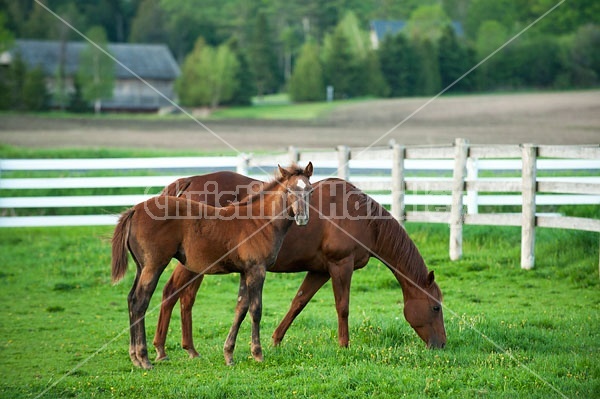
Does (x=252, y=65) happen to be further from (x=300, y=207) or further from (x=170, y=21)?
(x=300, y=207)

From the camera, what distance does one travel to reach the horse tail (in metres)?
7.38

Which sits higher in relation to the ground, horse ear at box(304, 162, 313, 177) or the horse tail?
horse ear at box(304, 162, 313, 177)

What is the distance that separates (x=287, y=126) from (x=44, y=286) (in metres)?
33.4

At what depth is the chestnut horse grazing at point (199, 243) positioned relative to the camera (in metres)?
7.33

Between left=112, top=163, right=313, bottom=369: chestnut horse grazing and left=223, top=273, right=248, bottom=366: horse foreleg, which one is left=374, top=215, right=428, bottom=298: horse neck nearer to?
left=112, top=163, right=313, bottom=369: chestnut horse grazing

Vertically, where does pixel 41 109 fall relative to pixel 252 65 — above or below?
below

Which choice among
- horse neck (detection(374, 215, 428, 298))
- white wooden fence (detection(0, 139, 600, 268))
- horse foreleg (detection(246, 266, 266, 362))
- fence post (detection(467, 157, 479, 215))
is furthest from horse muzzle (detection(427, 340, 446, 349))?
fence post (detection(467, 157, 479, 215))

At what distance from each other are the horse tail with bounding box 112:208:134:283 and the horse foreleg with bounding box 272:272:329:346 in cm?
179

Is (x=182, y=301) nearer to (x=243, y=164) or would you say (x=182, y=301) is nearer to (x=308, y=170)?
(x=308, y=170)

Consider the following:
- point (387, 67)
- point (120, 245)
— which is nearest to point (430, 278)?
point (120, 245)

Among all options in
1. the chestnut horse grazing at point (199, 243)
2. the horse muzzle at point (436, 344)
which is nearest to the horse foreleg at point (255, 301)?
the chestnut horse grazing at point (199, 243)

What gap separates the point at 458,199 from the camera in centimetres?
Result: 1247

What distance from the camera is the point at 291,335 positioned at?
8680mm

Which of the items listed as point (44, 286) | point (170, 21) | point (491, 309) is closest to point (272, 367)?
point (491, 309)
